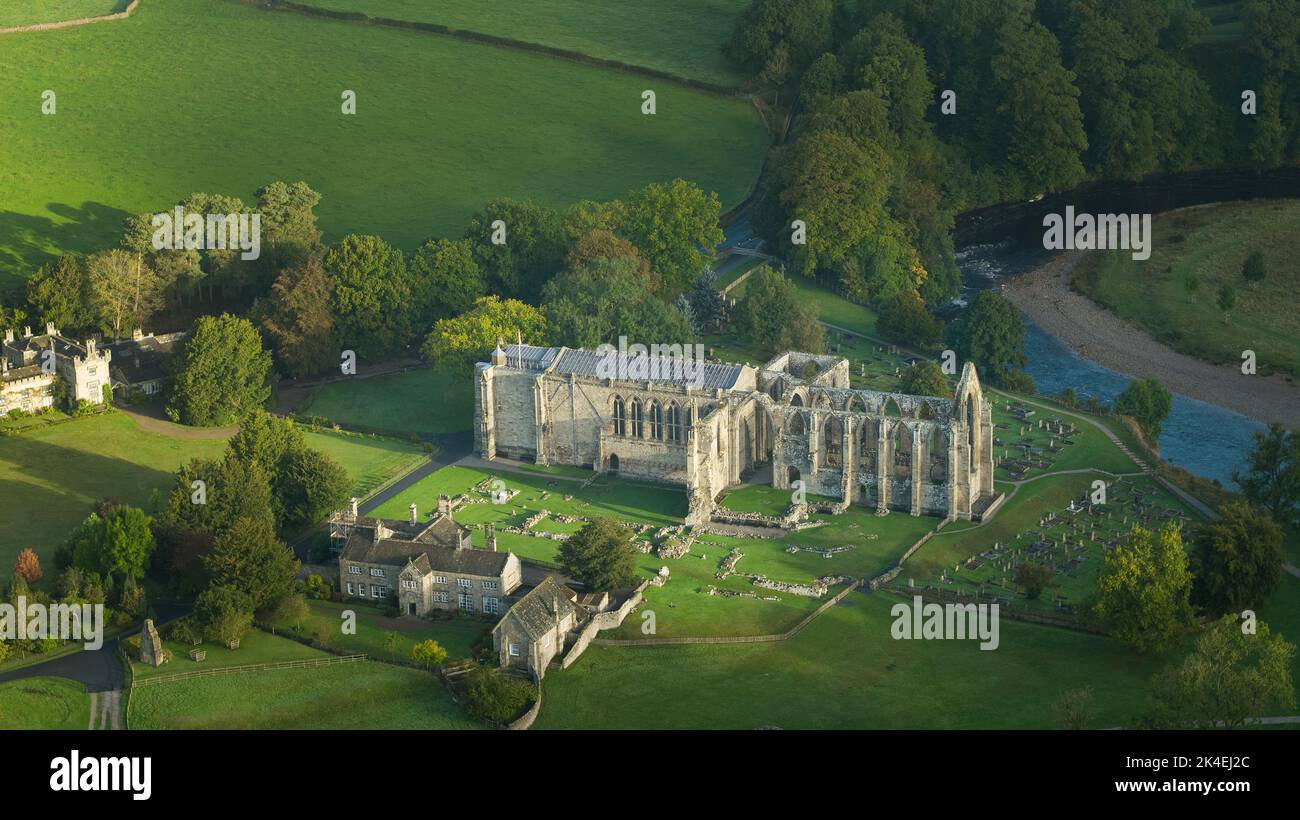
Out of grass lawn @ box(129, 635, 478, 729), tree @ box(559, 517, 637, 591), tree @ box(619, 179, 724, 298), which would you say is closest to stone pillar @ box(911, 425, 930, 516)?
tree @ box(559, 517, 637, 591)

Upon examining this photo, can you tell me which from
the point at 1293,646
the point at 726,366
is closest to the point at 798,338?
the point at 726,366

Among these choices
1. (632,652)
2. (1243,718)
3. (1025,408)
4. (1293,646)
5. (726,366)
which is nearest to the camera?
(1243,718)

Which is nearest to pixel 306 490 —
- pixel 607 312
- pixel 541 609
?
pixel 541 609

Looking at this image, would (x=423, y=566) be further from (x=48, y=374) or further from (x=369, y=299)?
(x=48, y=374)

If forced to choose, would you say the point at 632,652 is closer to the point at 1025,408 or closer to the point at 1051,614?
the point at 1051,614

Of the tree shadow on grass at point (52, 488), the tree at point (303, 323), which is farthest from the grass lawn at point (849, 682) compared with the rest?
the tree at point (303, 323)
